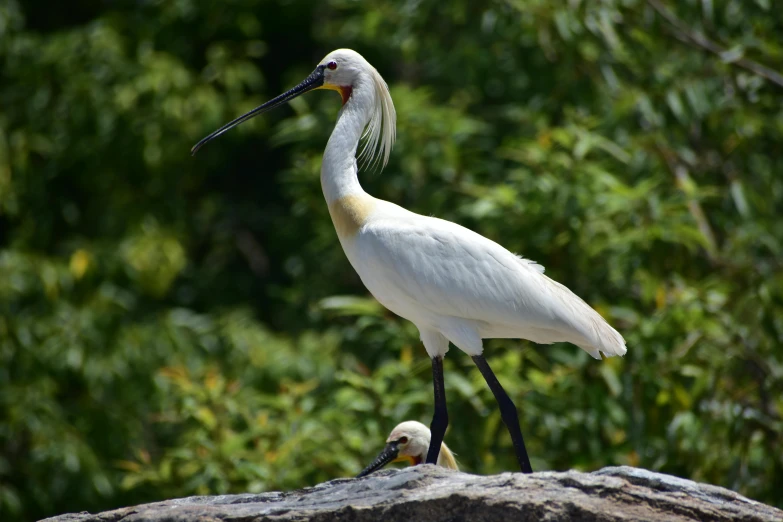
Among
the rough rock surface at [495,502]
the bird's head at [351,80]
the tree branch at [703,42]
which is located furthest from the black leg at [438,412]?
the tree branch at [703,42]

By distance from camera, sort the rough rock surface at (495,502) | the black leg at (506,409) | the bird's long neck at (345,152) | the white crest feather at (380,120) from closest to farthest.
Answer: the rough rock surface at (495,502) → the black leg at (506,409) → the bird's long neck at (345,152) → the white crest feather at (380,120)

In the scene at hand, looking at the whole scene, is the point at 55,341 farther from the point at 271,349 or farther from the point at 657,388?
the point at 657,388

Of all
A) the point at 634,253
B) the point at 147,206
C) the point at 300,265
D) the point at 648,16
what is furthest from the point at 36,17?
the point at 634,253

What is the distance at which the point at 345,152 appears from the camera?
562cm

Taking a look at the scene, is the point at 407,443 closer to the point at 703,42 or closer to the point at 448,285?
the point at 448,285

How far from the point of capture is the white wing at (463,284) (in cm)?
527

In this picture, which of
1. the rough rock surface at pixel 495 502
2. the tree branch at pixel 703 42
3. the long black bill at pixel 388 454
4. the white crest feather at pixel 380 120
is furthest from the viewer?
the tree branch at pixel 703 42

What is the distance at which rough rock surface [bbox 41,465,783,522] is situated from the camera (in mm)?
4242

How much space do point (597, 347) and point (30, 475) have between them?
22.5ft

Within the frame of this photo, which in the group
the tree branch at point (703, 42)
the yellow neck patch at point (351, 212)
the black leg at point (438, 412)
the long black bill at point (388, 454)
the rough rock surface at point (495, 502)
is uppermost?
the yellow neck patch at point (351, 212)

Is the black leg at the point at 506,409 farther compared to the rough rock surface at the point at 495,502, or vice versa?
the black leg at the point at 506,409

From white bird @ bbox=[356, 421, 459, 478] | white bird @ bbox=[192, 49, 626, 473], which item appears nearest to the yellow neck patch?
white bird @ bbox=[192, 49, 626, 473]

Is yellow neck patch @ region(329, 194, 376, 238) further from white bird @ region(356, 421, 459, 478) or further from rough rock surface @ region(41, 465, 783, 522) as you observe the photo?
white bird @ region(356, 421, 459, 478)

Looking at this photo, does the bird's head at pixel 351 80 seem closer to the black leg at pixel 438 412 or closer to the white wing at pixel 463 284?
the white wing at pixel 463 284
